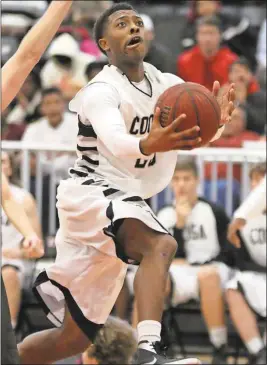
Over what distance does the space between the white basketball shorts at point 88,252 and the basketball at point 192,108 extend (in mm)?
526

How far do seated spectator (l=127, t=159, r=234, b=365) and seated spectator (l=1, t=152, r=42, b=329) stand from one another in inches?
36.7

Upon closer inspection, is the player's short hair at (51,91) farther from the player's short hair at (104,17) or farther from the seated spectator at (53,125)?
the player's short hair at (104,17)

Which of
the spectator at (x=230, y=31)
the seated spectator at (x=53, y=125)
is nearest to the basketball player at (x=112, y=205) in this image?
the seated spectator at (x=53, y=125)

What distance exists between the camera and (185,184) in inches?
311

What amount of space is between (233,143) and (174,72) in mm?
1350

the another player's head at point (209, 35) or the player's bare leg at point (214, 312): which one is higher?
the another player's head at point (209, 35)

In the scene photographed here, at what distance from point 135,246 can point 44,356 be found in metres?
1.13

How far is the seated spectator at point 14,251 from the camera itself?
791 centimetres

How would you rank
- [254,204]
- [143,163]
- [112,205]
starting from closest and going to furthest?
[112,205]
[143,163]
[254,204]

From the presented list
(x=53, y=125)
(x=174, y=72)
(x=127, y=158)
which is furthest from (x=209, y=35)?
(x=127, y=158)

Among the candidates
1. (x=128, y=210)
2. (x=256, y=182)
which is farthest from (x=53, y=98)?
(x=128, y=210)

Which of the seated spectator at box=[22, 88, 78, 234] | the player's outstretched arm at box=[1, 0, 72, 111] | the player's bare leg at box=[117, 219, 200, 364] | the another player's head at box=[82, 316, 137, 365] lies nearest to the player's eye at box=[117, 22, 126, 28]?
the player's outstretched arm at box=[1, 0, 72, 111]

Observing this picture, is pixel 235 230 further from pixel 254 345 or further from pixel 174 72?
pixel 174 72

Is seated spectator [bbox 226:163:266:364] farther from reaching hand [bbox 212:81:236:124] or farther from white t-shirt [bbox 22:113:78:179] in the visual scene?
reaching hand [bbox 212:81:236:124]
